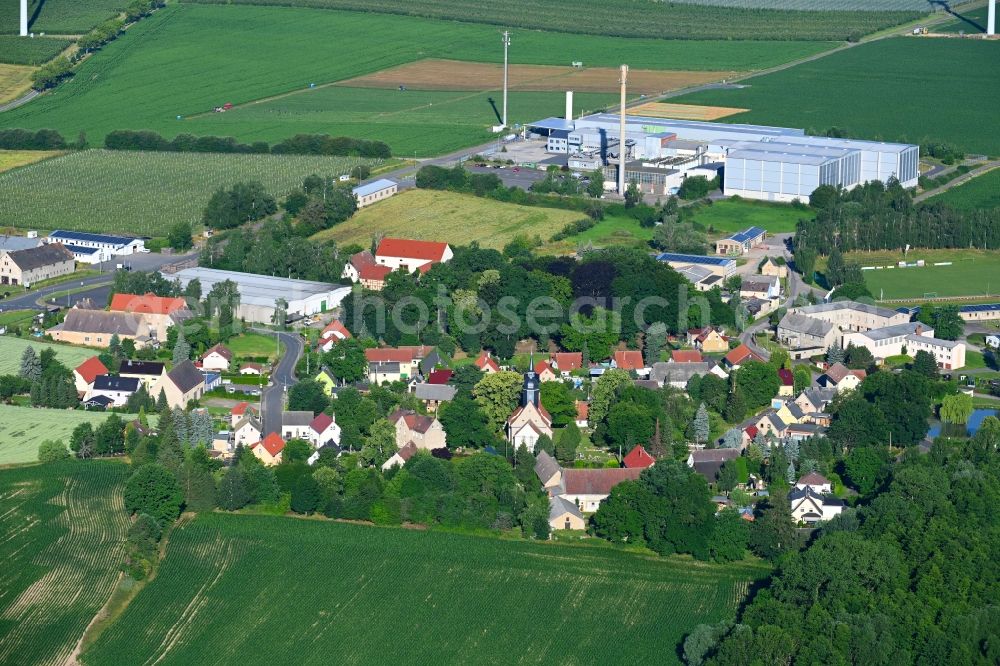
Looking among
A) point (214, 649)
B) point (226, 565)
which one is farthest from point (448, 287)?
point (214, 649)

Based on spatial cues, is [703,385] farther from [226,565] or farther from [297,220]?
[297,220]

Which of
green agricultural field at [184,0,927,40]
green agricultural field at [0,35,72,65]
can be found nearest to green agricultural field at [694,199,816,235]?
green agricultural field at [184,0,927,40]

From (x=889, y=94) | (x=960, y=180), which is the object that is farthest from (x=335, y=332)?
(x=889, y=94)

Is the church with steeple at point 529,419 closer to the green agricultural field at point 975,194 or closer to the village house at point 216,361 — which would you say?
the village house at point 216,361

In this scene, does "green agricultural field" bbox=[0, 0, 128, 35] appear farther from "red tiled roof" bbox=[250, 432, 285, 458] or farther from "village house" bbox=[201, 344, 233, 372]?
"red tiled roof" bbox=[250, 432, 285, 458]

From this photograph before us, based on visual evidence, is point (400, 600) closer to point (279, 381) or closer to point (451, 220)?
point (279, 381)

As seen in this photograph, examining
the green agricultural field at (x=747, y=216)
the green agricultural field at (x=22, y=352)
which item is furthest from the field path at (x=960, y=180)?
the green agricultural field at (x=22, y=352)
